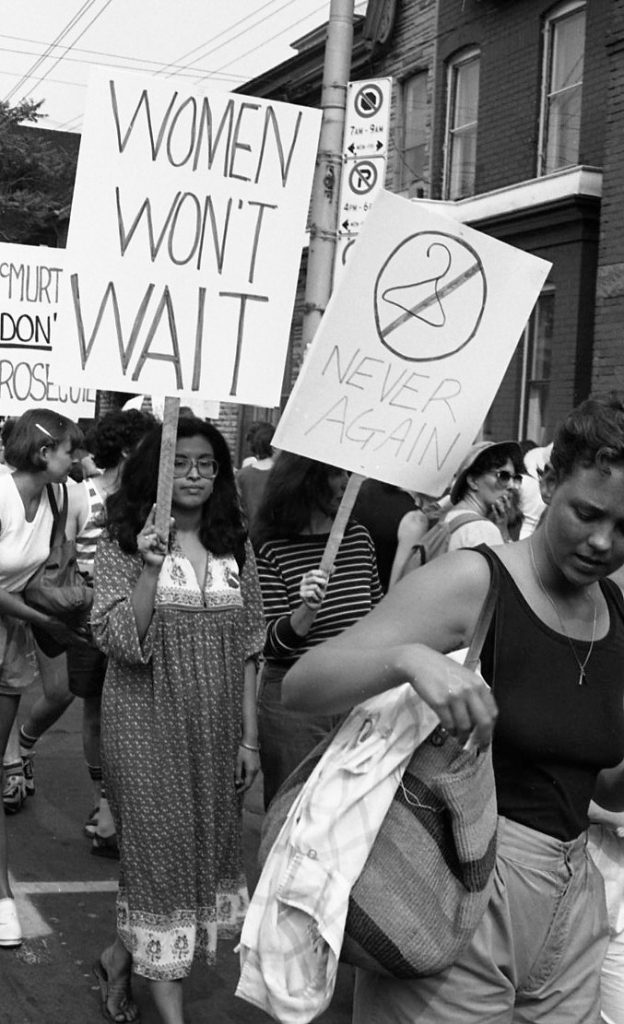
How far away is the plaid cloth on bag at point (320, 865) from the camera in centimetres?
228

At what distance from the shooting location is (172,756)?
4254 mm

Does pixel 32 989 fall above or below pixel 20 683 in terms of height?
below

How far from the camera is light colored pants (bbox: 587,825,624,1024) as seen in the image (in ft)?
10.8

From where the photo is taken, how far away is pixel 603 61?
1516cm

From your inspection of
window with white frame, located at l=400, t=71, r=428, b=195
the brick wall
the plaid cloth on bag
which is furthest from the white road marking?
window with white frame, located at l=400, t=71, r=428, b=195

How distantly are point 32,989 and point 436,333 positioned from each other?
8.25 ft

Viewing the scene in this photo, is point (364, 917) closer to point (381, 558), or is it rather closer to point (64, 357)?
point (64, 357)

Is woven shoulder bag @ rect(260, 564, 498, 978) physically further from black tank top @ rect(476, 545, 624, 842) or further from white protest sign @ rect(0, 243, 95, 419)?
white protest sign @ rect(0, 243, 95, 419)

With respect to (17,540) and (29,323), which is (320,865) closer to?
(17,540)

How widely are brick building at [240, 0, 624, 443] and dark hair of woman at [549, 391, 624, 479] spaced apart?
11963mm

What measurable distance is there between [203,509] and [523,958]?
228 cm

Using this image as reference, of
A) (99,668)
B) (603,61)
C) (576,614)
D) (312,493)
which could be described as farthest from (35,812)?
(603,61)

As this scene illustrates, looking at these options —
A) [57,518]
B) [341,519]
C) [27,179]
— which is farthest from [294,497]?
[27,179]

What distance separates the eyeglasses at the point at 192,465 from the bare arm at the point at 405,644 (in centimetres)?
198
